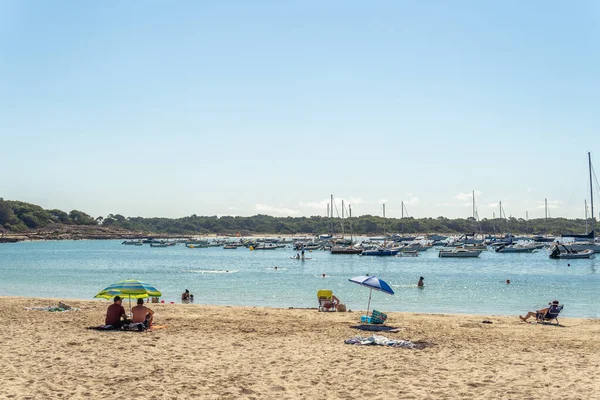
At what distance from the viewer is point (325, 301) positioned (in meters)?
28.5

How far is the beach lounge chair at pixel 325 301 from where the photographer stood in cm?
2730

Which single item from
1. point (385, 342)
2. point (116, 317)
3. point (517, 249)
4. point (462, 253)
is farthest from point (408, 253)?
point (385, 342)

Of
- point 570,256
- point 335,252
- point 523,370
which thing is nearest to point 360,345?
point 523,370

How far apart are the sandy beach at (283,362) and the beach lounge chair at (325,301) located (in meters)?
5.79

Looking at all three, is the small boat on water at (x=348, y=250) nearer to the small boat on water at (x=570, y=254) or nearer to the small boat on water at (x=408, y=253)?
the small boat on water at (x=408, y=253)

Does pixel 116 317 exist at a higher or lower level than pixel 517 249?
higher

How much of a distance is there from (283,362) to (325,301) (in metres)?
14.4

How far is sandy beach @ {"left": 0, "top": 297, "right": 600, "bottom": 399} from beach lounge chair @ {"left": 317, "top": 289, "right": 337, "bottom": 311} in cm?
579

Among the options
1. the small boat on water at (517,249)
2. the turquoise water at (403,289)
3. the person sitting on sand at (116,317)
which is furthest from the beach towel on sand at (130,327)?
the small boat on water at (517,249)

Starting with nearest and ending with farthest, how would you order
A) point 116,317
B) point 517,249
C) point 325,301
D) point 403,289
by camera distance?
point 116,317 < point 325,301 < point 403,289 < point 517,249

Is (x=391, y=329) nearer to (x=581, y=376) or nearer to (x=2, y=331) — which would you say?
(x=581, y=376)

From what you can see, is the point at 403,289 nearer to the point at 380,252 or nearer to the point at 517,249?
the point at 380,252

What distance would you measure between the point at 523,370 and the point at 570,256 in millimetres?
81370

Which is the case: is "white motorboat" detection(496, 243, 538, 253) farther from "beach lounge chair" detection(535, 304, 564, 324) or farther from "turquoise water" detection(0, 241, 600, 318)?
"beach lounge chair" detection(535, 304, 564, 324)
